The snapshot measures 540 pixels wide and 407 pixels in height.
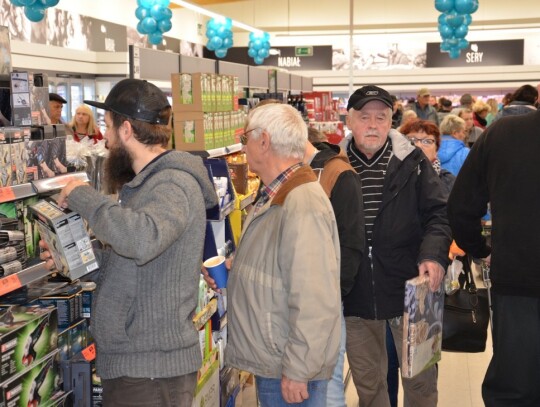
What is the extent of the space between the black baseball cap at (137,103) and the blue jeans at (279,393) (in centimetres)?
91

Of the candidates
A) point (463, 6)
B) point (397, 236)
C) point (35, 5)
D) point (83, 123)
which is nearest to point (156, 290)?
point (397, 236)

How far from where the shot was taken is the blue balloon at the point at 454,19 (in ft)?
47.6

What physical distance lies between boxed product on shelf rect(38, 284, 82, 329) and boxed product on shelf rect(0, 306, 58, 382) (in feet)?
0.52

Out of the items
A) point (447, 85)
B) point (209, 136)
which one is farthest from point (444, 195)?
point (447, 85)

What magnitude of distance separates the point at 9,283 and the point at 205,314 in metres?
1.44

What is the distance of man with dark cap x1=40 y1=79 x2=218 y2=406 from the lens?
7.42 ft

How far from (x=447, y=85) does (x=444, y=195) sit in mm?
18121

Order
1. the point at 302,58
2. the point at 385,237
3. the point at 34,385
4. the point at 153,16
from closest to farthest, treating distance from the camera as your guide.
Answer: the point at 34,385
the point at 385,237
the point at 153,16
the point at 302,58

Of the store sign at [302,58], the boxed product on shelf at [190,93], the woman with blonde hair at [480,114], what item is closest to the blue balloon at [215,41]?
the store sign at [302,58]

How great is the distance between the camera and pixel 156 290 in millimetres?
2287

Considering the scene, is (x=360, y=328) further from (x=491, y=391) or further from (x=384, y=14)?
(x=384, y=14)

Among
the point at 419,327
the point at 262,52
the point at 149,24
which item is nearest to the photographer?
the point at 419,327

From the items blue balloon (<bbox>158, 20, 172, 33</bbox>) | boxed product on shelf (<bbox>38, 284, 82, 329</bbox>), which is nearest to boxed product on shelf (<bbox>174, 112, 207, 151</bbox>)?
boxed product on shelf (<bbox>38, 284, 82, 329</bbox>)

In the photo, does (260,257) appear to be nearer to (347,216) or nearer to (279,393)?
(279,393)
